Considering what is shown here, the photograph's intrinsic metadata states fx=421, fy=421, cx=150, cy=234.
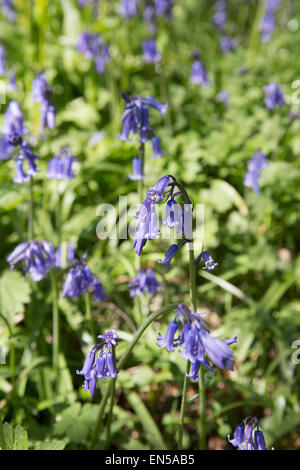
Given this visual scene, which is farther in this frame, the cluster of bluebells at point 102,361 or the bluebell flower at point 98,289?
the bluebell flower at point 98,289

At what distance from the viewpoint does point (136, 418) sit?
2.89 metres

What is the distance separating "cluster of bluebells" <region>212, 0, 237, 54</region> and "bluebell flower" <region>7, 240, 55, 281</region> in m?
5.48

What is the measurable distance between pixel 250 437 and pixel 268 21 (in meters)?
6.77

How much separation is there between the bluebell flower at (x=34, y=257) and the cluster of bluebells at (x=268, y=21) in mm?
5899

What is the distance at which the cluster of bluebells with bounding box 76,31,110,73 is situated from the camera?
5297 mm

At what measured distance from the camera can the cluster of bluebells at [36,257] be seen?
2609 mm

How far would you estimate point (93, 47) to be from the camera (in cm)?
534

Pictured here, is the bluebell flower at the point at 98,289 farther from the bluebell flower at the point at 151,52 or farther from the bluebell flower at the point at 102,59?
the bluebell flower at the point at 151,52

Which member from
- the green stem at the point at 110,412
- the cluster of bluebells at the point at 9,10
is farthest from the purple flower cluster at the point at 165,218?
the cluster of bluebells at the point at 9,10

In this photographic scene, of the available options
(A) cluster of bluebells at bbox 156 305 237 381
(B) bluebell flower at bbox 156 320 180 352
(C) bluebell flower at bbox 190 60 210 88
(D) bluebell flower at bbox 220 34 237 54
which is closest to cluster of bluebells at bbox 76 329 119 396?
(B) bluebell flower at bbox 156 320 180 352

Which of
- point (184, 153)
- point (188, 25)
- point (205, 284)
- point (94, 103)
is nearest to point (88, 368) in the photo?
point (205, 284)

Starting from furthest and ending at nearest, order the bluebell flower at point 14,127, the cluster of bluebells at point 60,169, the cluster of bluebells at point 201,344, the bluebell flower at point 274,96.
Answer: the bluebell flower at point 274,96
the cluster of bluebells at point 60,169
the bluebell flower at point 14,127
the cluster of bluebells at point 201,344

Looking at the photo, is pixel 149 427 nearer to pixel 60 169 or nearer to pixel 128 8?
pixel 60 169

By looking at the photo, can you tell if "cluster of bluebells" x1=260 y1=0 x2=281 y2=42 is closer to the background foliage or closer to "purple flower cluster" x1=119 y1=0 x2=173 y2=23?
the background foliage
